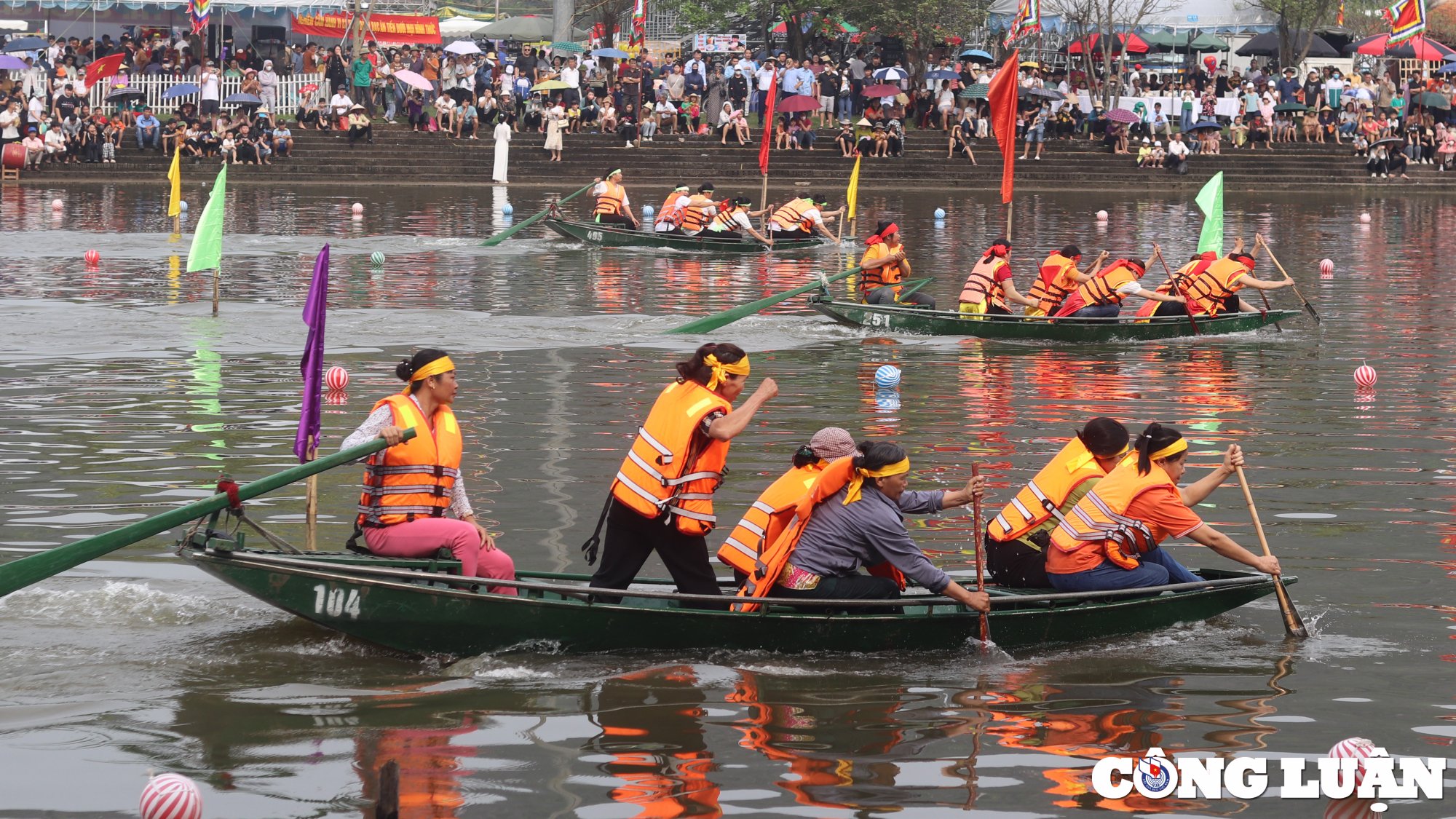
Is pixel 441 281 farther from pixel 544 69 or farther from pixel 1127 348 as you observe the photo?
pixel 544 69

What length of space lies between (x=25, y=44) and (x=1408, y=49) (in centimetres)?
3500

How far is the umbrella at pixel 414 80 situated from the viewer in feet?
135

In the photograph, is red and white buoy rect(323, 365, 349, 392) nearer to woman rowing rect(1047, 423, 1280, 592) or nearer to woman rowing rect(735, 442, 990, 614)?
woman rowing rect(735, 442, 990, 614)

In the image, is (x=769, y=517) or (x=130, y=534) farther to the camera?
(x=769, y=517)

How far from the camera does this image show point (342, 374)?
15.8 meters

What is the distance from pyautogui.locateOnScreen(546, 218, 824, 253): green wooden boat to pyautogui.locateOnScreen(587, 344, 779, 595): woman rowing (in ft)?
62.1

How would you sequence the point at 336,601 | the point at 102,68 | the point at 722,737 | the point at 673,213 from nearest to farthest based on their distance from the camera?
the point at 722,737, the point at 336,601, the point at 673,213, the point at 102,68

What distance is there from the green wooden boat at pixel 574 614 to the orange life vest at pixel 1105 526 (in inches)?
10.4

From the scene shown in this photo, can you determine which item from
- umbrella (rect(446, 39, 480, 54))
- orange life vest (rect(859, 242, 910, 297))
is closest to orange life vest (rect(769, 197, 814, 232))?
orange life vest (rect(859, 242, 910, 297))

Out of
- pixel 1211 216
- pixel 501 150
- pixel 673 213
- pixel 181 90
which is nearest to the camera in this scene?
pixel 1211 216

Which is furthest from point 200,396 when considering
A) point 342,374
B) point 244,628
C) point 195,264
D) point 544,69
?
point 544,69

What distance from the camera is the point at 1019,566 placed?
932cm

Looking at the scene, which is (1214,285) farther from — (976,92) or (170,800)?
(976,92)

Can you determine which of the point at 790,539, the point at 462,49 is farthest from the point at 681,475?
the point at 462,49
